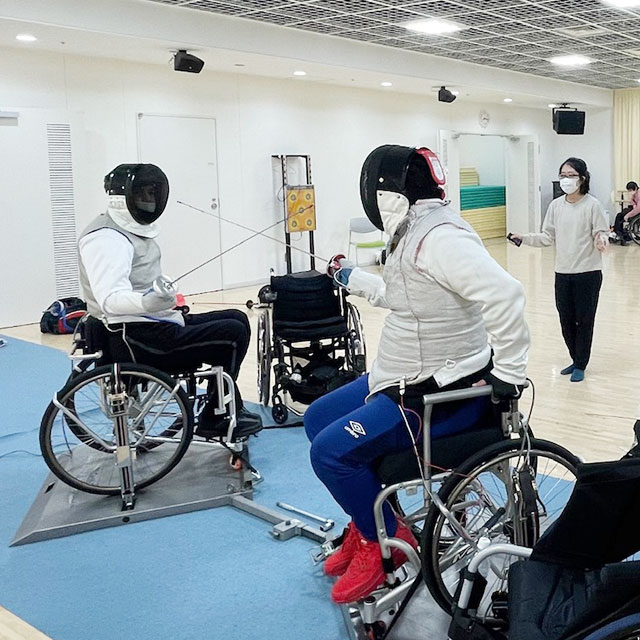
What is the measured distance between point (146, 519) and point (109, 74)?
Result: 6157 mm

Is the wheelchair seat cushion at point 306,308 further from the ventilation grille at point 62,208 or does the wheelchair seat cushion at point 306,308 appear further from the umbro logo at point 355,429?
the ventilation grille at point 62,208

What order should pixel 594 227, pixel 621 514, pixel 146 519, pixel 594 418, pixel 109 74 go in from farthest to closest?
pixel 109 74
pixel 594 227
pixel 594 418
pixel 146 519
pixel 621 514

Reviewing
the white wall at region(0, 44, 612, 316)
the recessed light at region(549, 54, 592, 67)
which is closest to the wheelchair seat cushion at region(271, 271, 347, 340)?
the white wall at region(0, 44, 612, 316)

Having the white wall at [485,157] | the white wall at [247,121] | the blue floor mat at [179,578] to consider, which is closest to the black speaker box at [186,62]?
the white wall at [247,121]

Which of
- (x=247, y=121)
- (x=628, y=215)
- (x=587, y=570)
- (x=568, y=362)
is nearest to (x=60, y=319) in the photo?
(x=247, y=121)

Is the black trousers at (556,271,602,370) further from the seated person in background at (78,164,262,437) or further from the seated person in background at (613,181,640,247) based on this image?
the seated person in background at (613,181,640,247)

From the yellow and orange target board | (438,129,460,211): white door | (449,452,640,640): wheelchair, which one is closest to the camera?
(449,452,640,640): wheelchair

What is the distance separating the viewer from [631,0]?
23.4ft

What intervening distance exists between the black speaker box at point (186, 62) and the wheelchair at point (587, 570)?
625 cm

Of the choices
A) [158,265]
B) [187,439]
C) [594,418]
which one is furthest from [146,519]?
[594,418]

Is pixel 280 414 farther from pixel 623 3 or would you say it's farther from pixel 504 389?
pixel 623 3

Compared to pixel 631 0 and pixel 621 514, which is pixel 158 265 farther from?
pixel 631 0

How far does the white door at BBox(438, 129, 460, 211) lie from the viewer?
12.4 m

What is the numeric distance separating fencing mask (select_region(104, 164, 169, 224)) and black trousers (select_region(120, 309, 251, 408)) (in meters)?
0.43
